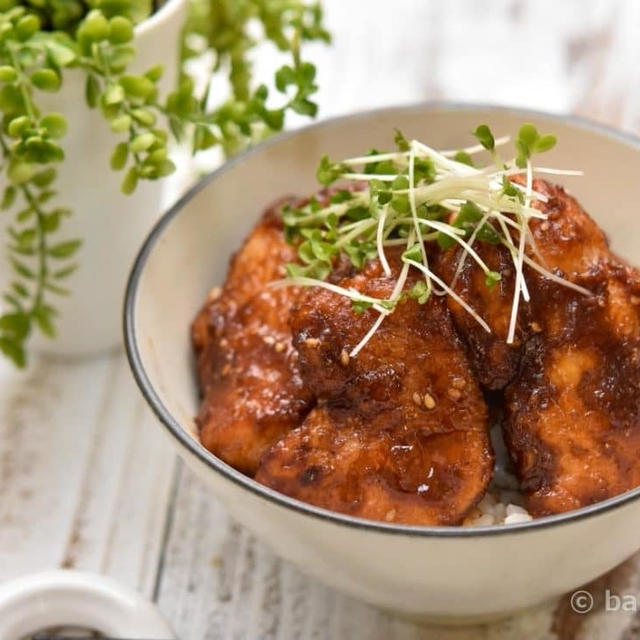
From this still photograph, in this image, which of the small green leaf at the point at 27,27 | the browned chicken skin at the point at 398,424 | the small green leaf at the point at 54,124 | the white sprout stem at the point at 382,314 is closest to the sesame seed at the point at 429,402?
the browned chicken skin at the point at 398,424

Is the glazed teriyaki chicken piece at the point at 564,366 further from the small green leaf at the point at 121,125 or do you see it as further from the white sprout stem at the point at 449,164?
the small green leaf at the point at 121,125

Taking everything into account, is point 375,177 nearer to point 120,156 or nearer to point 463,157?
point 463,157

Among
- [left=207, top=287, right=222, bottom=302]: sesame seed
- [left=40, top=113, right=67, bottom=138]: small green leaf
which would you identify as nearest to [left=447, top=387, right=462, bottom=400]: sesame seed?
[left=207, top=287, right=222, bottom=302]: sesame seed

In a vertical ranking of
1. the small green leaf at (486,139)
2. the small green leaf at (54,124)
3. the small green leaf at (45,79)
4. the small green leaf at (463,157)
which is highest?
the small green leaf at (486,139)

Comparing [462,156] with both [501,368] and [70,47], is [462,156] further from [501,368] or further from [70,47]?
[70,47]

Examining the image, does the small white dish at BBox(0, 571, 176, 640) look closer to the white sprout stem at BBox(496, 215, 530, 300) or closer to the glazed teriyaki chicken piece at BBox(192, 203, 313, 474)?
the glazed teriyaki chicken piece at BBox(192, 203, 313, 474)

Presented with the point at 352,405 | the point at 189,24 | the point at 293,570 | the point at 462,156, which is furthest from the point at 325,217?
the point at 189,24
